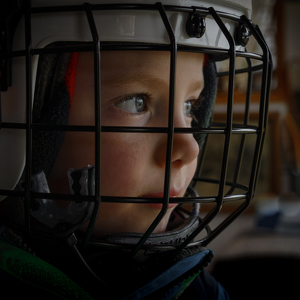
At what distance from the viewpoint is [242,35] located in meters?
0.49

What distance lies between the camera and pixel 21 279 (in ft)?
1.37

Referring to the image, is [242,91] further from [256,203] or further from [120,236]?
[120,236]

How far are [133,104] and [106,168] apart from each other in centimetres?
10

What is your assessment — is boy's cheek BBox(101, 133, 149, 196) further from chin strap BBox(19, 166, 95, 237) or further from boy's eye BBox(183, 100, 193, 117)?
boy's eye BBox(183, 100, 193, 117)

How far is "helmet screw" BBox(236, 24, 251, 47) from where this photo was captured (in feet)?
1.60

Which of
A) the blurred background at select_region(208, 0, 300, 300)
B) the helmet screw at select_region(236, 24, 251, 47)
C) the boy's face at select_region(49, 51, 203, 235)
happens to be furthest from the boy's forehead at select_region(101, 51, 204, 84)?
the blurred background at select_region(208, 0, 300, 300)

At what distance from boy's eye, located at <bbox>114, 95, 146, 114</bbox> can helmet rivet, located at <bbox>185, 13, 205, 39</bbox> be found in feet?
0.35

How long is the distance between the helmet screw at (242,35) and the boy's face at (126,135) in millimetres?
69

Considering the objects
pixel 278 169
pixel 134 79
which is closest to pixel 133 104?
pixel 134 79

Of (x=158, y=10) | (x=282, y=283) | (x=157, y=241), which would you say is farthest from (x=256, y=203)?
(x=158, y=10)

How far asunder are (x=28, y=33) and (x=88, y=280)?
0.31 m

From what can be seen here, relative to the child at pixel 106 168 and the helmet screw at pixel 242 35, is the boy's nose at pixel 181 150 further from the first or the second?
the helmet screw at pixel 242 35

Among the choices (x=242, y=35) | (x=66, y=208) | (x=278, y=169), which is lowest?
(x=278, y=169)

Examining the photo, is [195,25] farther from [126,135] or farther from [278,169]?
[278,169]
